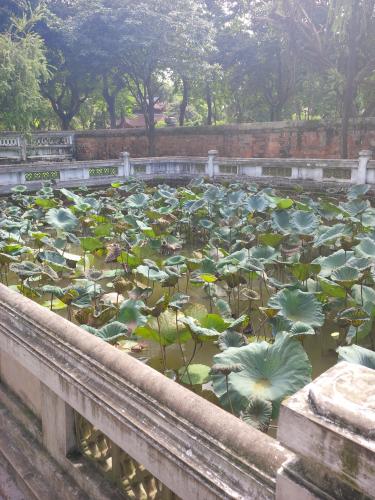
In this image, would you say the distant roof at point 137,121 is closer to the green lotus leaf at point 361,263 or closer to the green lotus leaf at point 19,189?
the green lotus leaf at point 19,189

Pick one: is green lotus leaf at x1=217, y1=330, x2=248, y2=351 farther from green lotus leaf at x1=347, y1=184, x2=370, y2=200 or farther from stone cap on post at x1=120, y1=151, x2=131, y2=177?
stone cap on post at x1=120, y1=151, x2=131, y2=177

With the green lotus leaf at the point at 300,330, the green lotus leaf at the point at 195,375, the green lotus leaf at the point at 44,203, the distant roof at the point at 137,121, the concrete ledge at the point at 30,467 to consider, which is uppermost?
the distant roof at the point at 137,121

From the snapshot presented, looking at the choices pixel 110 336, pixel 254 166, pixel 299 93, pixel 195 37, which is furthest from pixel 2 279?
pixel 299 93

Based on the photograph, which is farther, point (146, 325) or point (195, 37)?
point (195, 37)

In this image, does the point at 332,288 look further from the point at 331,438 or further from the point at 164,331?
the point at 331,438

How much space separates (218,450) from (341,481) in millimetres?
491

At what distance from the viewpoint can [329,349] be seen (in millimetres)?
4023

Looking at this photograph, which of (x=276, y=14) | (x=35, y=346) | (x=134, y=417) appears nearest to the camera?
(x=134, y=417)

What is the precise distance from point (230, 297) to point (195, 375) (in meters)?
2.12

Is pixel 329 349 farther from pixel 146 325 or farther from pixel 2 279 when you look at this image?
pixel 2 279

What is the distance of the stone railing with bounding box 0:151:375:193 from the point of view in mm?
10781

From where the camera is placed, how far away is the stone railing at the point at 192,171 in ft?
35.4

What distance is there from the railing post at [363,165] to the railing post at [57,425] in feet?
30.4

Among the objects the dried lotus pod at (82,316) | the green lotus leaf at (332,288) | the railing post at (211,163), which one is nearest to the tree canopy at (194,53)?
the railing post at (211,163)
